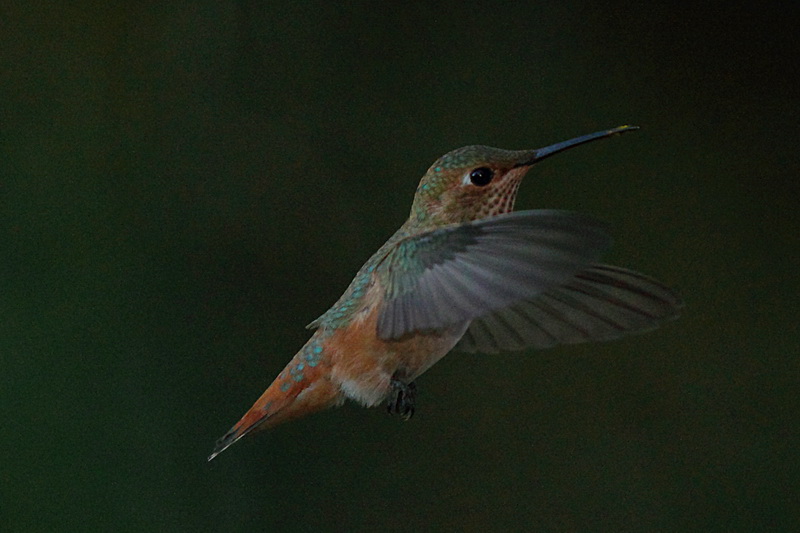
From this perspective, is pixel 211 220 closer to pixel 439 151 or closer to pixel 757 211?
pixel 439 151

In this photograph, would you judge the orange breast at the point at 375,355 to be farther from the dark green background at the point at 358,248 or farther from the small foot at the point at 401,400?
the dark green background at the point at 358,248

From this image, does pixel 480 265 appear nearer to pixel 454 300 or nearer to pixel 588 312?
pixel 454 300

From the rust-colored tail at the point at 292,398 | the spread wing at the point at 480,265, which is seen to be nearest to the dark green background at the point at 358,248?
the rust-colored tail at the point at 292,398

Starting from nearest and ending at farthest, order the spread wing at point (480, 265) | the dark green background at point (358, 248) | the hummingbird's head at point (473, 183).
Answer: the spread wing at point (480, 265) < the hummingbird's head at point (473, 183) < the dark green background at point (358, 248)

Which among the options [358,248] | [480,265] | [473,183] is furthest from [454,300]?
[358,248]

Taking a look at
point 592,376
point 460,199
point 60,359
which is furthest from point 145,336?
point 460,199

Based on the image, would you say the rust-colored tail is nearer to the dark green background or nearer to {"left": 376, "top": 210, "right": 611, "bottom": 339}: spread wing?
{"left": 376, "top": 210, "right": 611, "bottom": 339}: spread wing
